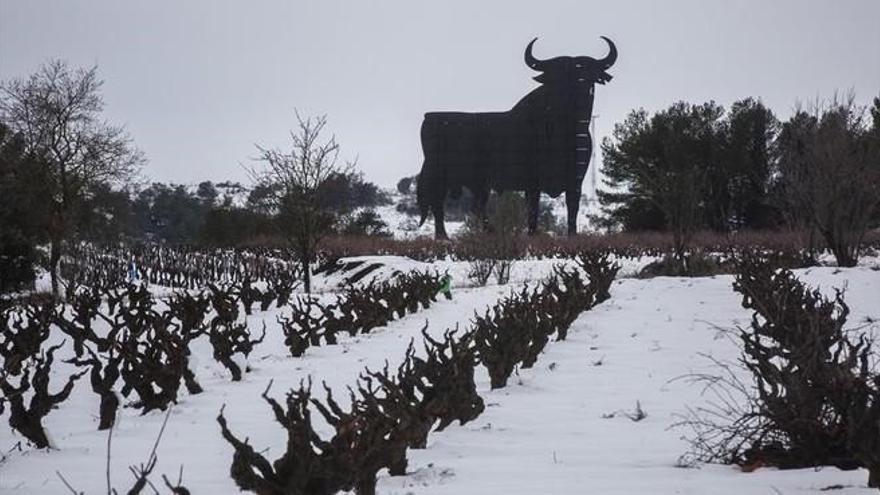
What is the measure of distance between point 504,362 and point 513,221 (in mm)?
14620

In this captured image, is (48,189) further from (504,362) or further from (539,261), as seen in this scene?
(504,362)

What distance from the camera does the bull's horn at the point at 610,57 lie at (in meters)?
30.9

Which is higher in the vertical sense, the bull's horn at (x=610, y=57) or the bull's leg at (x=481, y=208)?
the bull's horn at (x=610, y=57)

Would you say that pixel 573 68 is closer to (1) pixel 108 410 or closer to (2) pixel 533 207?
(2) pixel 533 207

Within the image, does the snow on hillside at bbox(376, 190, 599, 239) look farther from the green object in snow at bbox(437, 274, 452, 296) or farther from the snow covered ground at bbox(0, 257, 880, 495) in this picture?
the snow covered ground at bbox(0, 257, 880, 495)

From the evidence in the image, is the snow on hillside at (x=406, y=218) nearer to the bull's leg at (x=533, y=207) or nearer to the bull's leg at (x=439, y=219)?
the bull's leg at (x=439, y=219)

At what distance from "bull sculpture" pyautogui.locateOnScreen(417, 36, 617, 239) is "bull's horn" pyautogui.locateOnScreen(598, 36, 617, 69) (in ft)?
0.19

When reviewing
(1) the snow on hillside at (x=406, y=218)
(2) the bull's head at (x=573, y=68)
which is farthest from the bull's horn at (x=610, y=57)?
(1) the snow on hillside at (x=406, y=218)

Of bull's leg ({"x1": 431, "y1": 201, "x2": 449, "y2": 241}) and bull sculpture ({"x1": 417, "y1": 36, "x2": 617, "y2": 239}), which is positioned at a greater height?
bull sculpture ({"x1": 417, "y1": 36, "x2": 617, "y2": 239})

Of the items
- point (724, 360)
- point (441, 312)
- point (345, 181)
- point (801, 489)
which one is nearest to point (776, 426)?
point (801, 489)

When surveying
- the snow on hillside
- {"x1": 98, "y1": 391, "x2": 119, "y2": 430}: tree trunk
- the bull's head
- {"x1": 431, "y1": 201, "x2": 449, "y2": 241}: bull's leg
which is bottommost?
{"x1": 98, "y1": 391, "x2": 119, "y2": 430}: tree trunk

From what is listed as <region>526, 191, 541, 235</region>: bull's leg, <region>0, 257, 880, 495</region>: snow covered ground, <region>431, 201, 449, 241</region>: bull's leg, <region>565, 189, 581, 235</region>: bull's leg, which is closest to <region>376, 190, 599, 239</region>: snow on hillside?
<region>431, 201, 449, 241</region>: bull's leg

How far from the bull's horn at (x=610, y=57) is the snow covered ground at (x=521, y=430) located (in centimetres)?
2133

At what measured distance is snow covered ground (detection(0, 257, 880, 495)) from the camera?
369 cm
